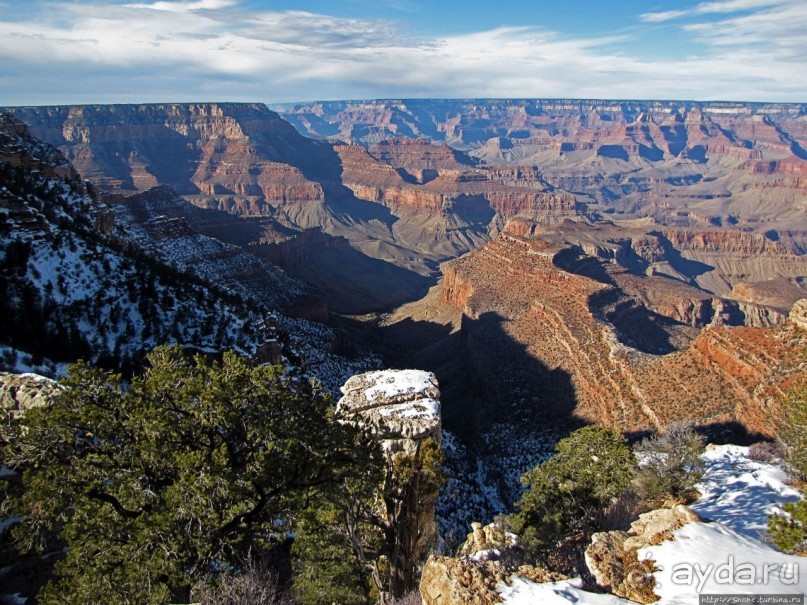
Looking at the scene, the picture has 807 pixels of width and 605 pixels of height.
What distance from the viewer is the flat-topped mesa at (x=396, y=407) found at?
1692 cm

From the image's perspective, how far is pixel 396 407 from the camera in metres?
18.6

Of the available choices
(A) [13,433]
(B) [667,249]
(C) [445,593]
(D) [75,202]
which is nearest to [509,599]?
(C) [445,593]

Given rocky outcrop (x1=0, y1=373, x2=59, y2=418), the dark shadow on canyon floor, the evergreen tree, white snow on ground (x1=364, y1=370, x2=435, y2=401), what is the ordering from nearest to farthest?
the evergreen tree → rocky outcrop (x1=0, y1=373, x2=59, y2=418) → white snow on ground (x1=364, y1=370, x2=435, y2=401) → the dark shadow on canyon floor

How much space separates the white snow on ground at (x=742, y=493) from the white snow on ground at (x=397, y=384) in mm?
9507

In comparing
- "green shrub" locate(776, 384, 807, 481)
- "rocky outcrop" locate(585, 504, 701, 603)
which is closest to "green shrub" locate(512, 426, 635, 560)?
"rocky outcrop" locate(585, 504, 701, 603)

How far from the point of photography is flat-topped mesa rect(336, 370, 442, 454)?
16922mm

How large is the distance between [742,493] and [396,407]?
11.5 metres

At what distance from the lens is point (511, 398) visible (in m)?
45.8

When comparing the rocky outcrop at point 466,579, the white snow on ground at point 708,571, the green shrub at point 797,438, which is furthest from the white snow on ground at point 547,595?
the green shrub at point 797,438

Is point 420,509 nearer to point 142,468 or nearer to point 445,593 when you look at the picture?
point 445,593

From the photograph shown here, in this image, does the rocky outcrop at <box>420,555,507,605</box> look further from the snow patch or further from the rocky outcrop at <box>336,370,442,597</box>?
the snow patch

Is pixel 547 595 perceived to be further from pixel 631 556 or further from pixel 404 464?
pixel 404 464

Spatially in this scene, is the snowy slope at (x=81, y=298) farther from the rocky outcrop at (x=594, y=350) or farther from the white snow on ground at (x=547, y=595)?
the white snow on ground at (x=547, y=595)

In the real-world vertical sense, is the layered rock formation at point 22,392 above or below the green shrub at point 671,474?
above
